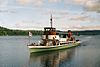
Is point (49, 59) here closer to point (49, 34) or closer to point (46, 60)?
point (46, 60)

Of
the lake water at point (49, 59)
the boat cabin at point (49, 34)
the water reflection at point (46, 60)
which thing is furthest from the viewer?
the boat cabin at point (49, 34)

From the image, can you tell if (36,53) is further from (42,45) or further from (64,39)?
(64,39)

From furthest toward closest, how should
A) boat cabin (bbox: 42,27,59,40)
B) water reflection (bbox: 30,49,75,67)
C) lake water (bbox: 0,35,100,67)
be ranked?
boat cabin (bbox: 42,27,59,40) → water reflection (bbox: 30,49,75,67) → lake water (bbox: 0,35,100,67)

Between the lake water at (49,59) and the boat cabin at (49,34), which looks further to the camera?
the boat cabin at (49,34)

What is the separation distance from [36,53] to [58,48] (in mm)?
11944

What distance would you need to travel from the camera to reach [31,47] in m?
65.1

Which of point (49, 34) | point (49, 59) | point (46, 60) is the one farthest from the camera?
point (49, 34)

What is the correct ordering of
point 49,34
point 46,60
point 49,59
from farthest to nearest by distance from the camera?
point 49,34
point 49,59
point 46,60

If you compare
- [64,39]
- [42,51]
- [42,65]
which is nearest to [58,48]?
[42,51]

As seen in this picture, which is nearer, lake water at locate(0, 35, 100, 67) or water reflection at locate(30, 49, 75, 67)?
lake water at locate(0, 35, 100, 67)

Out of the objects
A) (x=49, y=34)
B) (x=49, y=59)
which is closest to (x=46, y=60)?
(x=49, y=59)

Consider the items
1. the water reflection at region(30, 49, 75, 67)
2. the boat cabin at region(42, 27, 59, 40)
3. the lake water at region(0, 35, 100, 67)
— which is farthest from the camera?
the boat cabin at region(42, 27, 59, 40)

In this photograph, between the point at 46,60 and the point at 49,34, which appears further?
the point at 49,34

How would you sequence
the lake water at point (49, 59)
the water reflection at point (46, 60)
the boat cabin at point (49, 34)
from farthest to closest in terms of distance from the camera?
1. the boat cabin at point (49, 34)
2. the water reflection at point (46, 60)
3. the lake water at point (49, 59)
